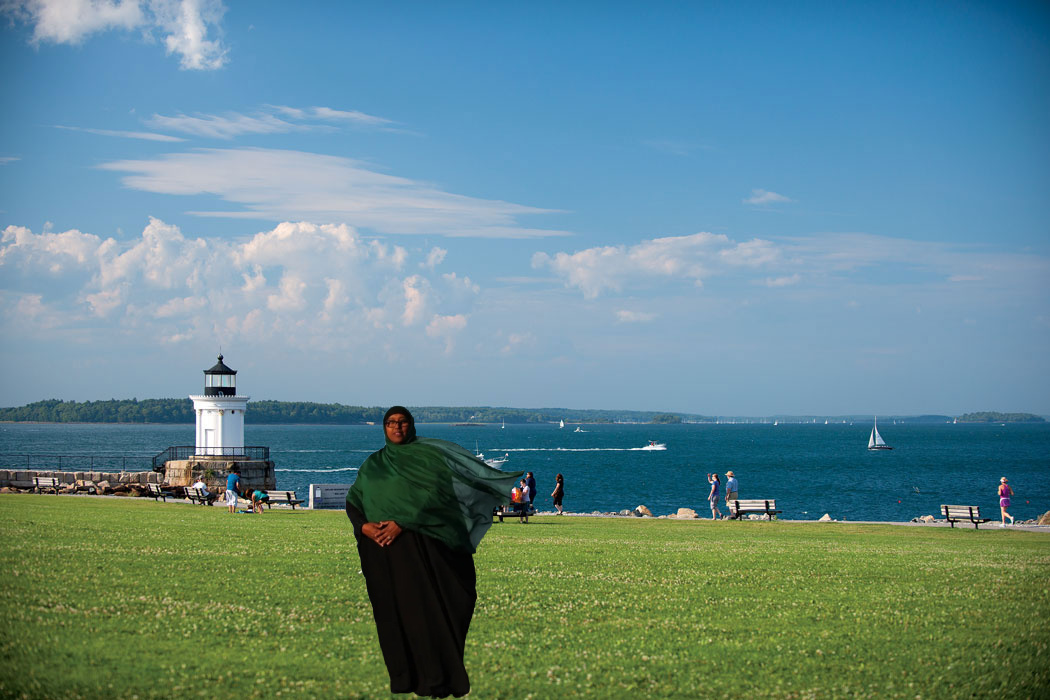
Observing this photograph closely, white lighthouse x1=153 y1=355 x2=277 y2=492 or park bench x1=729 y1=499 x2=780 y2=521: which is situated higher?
white lighthouse x1=153 y1=355 x2=277 y2=492

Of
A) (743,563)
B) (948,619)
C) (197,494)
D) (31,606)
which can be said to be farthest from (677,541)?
(197,494)

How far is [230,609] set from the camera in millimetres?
11156

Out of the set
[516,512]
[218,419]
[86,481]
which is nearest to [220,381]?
[218,419]

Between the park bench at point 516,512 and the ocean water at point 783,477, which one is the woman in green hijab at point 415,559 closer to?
the park bench at point 516,512

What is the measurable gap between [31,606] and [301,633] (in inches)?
128

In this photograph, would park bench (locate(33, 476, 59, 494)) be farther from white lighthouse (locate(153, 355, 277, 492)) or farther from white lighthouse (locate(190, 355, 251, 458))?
white lighthouse (locate(190, 355, 251, 458))

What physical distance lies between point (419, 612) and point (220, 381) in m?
43.9

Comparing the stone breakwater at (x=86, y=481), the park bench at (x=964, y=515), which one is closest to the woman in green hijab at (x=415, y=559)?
the park bench at (x=964, y=515)

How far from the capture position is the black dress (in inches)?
315

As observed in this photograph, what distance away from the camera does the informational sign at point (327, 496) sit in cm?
3272

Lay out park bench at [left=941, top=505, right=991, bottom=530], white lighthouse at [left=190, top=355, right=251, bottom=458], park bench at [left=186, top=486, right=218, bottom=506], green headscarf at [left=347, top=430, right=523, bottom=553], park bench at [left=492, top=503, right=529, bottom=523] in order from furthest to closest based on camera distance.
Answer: white lighthouse at [left=190, top=355, right=251, bottom=458] < park bench at [left=186, top=486, right=218, bottom=506] < park bench at [left=492, top=503, right=529, bottom=523] < park bench at [left=941, top=505, right=991, bottom=530] < green headscarf at [left=347, top=430, right=523, bottom=553]

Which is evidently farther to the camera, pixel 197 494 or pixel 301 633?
pixel 197 494

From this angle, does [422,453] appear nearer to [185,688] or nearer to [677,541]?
[185,688]

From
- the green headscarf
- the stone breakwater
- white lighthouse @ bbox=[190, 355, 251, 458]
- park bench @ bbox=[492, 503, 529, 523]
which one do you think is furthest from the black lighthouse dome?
the green headscarf
